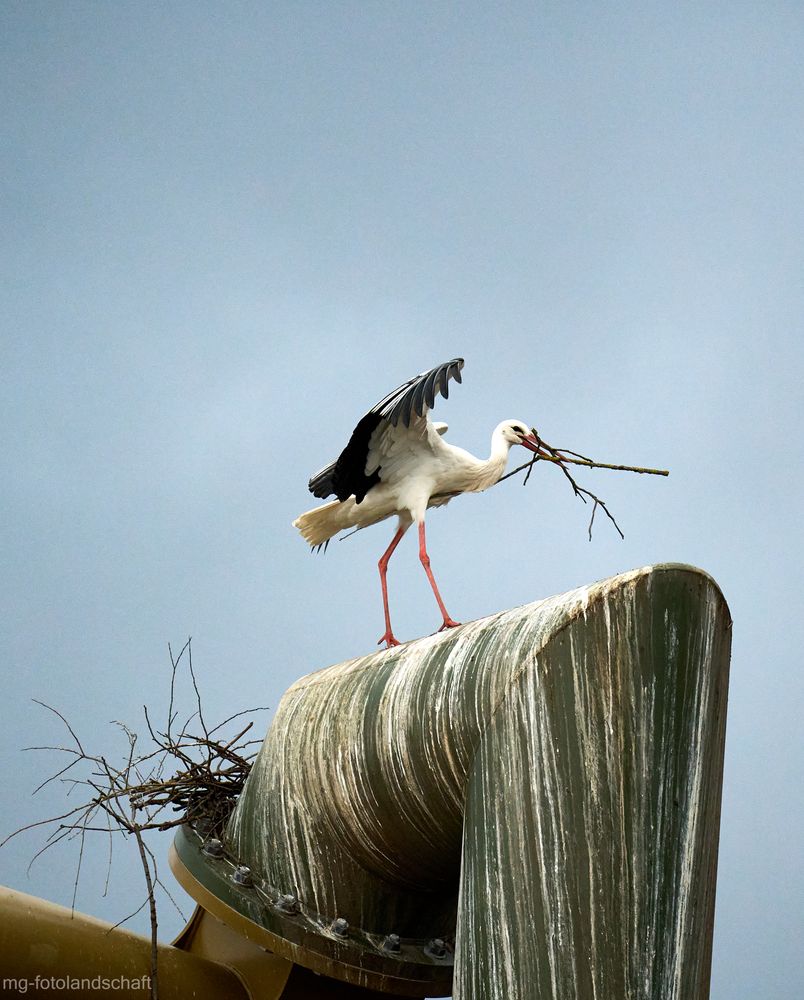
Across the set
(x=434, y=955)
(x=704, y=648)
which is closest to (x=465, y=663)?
(x=704, y=648)

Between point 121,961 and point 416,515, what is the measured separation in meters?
2.49

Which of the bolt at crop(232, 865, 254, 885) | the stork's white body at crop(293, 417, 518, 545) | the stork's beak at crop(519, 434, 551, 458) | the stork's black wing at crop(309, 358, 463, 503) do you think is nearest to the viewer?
the bolt at crop(232, 865, 254, 885)

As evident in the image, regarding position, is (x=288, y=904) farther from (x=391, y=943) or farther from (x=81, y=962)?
(x=81, y=962)

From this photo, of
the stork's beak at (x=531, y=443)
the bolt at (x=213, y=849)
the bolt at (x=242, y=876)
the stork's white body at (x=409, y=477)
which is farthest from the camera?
the stork's beak at (x=531, y=443)

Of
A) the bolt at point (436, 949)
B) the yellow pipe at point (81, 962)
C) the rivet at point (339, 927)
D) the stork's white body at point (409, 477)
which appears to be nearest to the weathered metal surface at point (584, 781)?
the rivet at point (339, 927)

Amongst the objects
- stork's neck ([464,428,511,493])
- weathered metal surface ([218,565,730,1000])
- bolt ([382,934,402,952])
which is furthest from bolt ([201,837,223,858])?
stork's neck ([464,428,511,493])

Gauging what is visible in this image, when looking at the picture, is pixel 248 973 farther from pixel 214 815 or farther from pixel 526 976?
pixel 526 976

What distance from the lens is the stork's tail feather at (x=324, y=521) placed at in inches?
222

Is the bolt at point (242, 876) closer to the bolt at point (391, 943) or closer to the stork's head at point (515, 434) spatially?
the bolt at point (391, 943)

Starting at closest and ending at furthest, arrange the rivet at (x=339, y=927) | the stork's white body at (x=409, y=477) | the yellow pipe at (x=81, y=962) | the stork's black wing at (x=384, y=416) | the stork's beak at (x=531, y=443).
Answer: the yellow pipe at (x=81, y=962) < the rivet at (x=339, y=927) < the stork's black wing at (x=384, y=416) < the stork's white body at (x=409, y=477) < the stork's beak at (x=531, y=443)

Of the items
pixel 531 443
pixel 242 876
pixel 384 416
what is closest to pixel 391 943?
pixel 242 876

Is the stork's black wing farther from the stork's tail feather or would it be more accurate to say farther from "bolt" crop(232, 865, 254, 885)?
"bolt" crop(232, 865, 254, 885)

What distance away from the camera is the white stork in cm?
492

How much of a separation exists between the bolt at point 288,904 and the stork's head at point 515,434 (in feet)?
9.33
